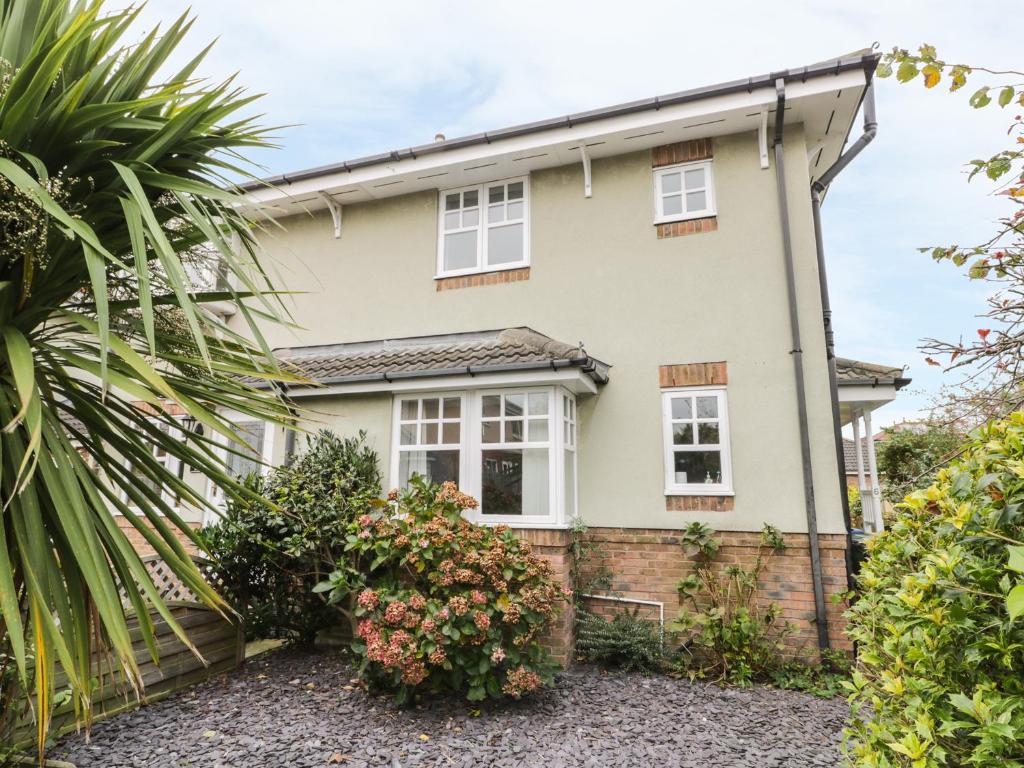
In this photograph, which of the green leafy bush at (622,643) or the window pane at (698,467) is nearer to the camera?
the green leafy bush at (622,643)

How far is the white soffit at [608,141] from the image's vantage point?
7.42 meters

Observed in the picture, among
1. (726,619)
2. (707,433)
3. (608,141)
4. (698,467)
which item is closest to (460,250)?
(608,141)

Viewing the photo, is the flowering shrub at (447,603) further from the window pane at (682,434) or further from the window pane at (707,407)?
the window pane at (707,407)

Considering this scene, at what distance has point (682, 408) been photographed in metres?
7.70

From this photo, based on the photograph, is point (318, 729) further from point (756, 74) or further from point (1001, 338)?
point (756, 74)

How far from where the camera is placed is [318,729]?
5.02m

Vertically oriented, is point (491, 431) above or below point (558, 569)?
above

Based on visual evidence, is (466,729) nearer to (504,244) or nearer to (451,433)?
(451,433)

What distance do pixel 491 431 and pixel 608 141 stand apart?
451 centimetres

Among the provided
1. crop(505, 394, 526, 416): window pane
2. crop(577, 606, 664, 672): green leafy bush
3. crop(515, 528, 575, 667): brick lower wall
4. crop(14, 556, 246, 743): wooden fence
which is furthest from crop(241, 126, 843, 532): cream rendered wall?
crop(14, 556, 246, 743): wooden fence

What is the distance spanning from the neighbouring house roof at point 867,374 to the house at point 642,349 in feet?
0.11

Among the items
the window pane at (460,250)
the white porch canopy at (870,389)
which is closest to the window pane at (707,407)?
the white porch canopy at (870,389)

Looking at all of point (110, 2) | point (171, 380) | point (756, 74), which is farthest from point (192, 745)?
point (756, 74)

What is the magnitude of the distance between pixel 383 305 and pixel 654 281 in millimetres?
4427
